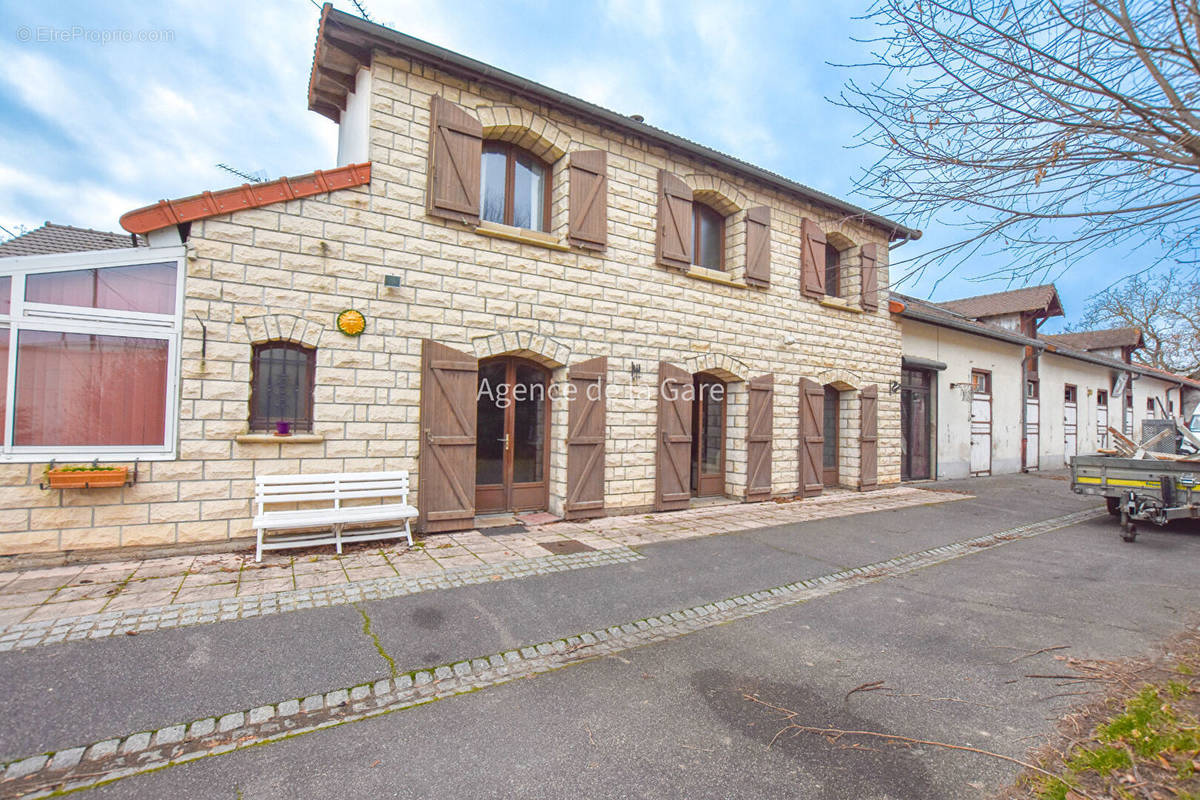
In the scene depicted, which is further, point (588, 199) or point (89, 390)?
point (588, 199)

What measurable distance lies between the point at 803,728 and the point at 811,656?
3.15 ft

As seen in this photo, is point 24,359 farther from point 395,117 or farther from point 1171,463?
point 1171,463

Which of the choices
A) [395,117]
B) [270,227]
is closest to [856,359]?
[395,117]

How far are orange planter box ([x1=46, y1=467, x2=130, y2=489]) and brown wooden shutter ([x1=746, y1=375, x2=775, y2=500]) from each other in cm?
834

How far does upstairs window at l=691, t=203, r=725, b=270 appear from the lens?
927 cm

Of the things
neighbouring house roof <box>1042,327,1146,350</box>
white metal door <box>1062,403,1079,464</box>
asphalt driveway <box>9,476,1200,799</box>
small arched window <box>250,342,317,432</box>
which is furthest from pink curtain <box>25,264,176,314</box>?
neighbouring house roof <box>1042,327,1146,350</box>

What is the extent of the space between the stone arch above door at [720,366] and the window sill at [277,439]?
5519 millimetres

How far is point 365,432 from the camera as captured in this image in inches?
234

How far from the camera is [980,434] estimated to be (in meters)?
14.4

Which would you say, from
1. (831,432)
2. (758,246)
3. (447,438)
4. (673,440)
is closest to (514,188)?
(447,438)

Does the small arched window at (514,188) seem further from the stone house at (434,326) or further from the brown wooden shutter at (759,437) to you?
the brown wooden shutter at (759,437)

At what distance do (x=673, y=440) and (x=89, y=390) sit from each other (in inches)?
274

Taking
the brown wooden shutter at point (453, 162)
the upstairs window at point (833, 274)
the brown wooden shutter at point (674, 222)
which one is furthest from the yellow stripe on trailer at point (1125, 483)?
the brown wooden shutter at point (453, 162)

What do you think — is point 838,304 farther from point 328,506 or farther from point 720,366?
point 328,506
